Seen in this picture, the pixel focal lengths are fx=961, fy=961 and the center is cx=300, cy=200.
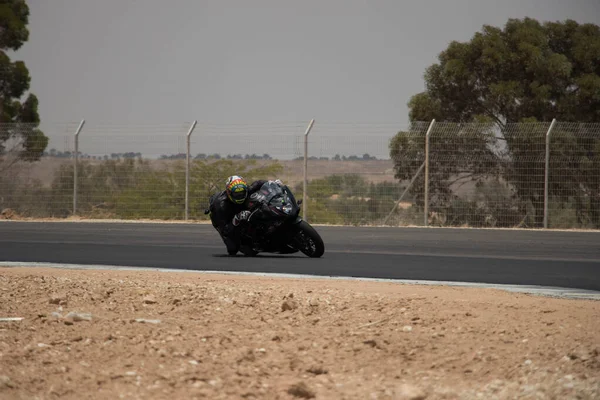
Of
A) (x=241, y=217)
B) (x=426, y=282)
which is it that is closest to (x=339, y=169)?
(x=241, y=217)

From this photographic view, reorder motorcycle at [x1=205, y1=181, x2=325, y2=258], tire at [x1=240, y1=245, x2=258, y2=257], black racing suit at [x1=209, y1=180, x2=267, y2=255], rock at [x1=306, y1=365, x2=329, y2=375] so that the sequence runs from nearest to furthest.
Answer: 1. rock at [x1=306, y1=365, x2=329, y2=375]
2. motorcycle at [x1=205, y1=181, x2=325, y2=258]
3. black racing suit at [x1=209, y1=180, x2=267, y2=255]
4. tire at [x1=240, y1=245, x2=258, y2=257]

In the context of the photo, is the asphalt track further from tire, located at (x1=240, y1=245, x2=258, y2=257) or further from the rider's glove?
the rider's glove

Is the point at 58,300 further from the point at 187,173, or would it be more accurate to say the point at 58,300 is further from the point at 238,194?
the point at 187,173

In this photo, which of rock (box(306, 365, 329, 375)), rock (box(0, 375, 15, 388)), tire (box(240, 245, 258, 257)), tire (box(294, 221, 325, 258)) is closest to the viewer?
rock (box(0, 375, 15, 388))

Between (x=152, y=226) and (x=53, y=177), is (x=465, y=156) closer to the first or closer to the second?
(x=152, y=226)

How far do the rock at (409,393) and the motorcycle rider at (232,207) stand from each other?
25.6 ft

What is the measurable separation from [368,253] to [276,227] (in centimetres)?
212

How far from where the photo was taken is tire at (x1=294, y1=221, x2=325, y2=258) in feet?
45.7

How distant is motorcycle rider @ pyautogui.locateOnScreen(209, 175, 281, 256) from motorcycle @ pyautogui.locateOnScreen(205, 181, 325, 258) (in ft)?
0.30

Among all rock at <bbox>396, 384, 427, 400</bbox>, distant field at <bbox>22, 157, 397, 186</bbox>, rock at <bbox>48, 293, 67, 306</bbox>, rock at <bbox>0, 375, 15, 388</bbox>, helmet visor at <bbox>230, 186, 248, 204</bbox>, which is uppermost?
distant field at <bbox>22, 157, 397, 186</bbox>

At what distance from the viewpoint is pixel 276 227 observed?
44.7 feet

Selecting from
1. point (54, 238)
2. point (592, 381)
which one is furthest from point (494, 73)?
point (592, 381)

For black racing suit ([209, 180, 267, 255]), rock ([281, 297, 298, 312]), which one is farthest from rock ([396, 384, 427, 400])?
black racing suit ([209, 180, 267, 255])

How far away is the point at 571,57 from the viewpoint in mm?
31500
